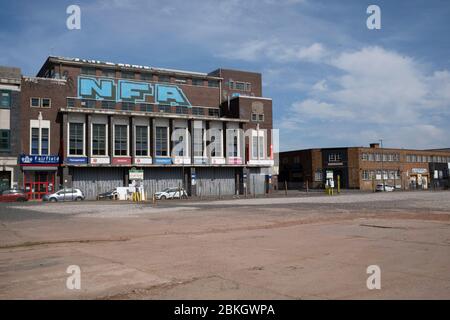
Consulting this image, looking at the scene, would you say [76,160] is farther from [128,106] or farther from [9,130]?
[128,106]

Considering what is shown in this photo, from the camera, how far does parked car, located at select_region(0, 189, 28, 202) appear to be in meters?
46.9

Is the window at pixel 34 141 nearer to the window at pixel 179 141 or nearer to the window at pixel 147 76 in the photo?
the window at pixel 179 141

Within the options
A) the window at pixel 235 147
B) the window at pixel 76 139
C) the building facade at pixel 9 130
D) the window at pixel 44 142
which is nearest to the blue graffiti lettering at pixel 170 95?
the window at pixel 235 147

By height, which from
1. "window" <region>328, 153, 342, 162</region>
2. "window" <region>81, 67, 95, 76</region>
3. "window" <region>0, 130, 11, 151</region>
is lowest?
"window" <region>328, 153, 342, 162</region>

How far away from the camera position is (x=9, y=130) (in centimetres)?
5434

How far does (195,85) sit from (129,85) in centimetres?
1172

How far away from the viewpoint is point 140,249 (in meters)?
12.4

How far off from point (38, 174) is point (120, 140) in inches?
447

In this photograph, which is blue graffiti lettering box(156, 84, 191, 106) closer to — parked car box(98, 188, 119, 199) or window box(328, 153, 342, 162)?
parked car box(98, 188, 119, 199)

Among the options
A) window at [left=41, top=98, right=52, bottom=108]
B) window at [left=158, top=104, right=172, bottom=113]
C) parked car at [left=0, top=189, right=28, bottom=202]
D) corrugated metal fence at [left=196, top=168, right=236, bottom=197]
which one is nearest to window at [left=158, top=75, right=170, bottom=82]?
window at [left=158, top=104, right=172, bottom=113]

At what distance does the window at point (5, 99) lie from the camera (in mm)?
54844

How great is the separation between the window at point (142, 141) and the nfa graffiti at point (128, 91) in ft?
18.5

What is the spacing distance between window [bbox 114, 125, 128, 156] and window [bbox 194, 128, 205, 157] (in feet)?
33.9

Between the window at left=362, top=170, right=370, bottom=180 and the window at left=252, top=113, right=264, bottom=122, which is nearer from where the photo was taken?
the window at left=252, top=113, right=264, bottom=122
